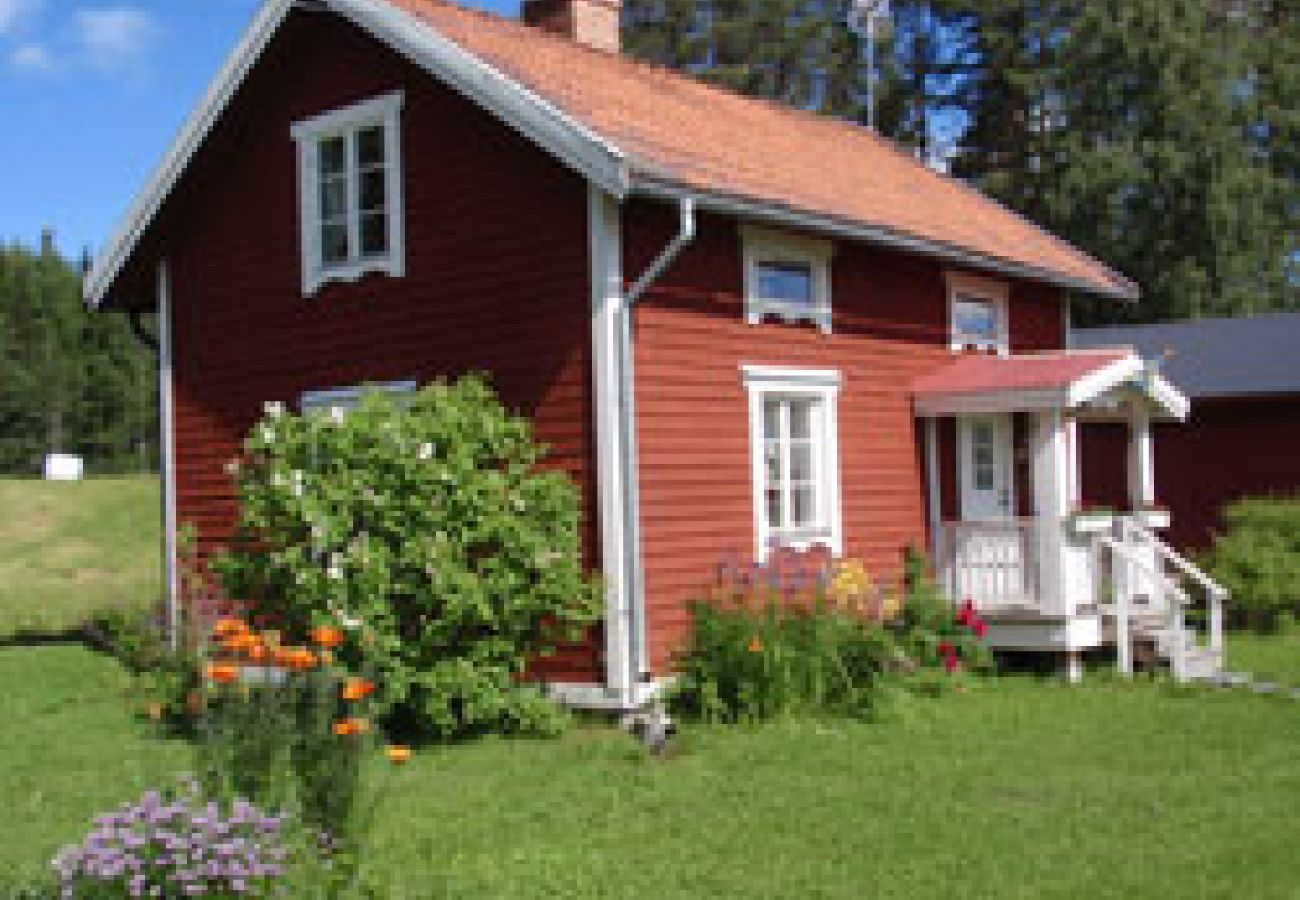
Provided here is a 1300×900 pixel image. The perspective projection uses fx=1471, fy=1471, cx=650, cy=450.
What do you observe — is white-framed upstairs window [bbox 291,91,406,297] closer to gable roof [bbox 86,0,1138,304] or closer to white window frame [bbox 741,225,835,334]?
gable roof [bbox 86,0,1138,304]

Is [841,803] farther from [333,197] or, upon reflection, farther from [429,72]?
[333,197]

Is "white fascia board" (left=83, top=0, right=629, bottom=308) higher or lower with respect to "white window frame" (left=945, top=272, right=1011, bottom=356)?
higher

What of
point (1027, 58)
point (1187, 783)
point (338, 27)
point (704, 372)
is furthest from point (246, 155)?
point (1027, 58)

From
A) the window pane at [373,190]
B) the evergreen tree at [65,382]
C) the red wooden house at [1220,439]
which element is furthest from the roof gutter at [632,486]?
the evergreen tree at [65,382]

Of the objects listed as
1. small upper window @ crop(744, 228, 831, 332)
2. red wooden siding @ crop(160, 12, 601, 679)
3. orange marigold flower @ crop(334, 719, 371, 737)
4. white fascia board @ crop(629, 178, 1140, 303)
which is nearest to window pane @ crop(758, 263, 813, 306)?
small upper window @ crop(744, 228, 831, 332)

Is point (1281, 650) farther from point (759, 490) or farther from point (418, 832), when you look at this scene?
point (418, 832)

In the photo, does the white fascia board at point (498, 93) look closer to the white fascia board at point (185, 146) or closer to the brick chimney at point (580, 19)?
the white fascia board at point (185, 146)

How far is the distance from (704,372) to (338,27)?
472 centimetres

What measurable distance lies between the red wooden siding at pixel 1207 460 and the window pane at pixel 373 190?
12139 mm

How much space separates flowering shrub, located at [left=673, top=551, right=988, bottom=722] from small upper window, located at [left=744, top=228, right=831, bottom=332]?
217 cm

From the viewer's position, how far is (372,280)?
1291cm

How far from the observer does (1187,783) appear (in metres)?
8.70

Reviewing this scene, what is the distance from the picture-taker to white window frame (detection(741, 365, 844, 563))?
12.4 m

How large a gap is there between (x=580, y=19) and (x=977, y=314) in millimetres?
5363
